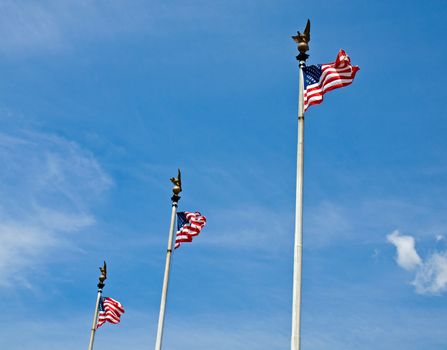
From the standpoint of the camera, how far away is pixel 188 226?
2994 cm

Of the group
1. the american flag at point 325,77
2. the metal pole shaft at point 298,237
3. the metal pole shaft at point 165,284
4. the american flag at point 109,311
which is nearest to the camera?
the metal pole shaft at point 298,237

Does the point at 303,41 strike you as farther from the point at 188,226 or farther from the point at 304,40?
the point at 188,226

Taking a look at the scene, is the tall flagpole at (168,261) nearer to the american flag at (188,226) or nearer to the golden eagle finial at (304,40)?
the american flag at (188,226)

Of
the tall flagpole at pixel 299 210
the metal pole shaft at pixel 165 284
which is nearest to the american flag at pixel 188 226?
the metal pole shaft at pixel 165 284

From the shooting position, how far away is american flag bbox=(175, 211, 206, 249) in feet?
97.8

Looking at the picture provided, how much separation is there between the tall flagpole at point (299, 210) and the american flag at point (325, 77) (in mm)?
202

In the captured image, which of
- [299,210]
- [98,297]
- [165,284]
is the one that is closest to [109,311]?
[98,297]

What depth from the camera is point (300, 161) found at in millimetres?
18438

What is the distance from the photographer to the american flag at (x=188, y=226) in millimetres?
29797

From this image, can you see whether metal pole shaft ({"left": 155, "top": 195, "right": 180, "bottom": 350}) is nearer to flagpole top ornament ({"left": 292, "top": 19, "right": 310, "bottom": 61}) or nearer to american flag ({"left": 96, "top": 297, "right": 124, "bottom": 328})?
american flag ({"left": 96, "top": 297, "right": 124, "bottom": 328})

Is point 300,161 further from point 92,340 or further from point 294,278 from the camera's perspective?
point 92,340

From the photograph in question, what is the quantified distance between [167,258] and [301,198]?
1263cm

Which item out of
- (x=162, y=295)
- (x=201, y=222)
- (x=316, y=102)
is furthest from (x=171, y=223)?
(x=316, y=102)

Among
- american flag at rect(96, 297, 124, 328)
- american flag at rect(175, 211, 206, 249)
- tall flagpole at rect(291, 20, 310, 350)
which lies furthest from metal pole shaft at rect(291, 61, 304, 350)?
american flag at rect(96, 297, 124, 328)
